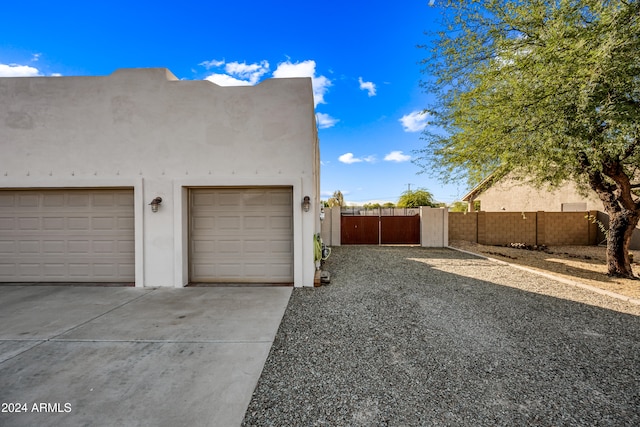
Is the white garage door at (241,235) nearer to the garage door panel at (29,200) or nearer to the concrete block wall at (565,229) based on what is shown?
the garage door panel at (29,200)

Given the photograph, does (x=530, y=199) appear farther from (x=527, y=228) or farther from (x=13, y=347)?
(x=13, y=347)

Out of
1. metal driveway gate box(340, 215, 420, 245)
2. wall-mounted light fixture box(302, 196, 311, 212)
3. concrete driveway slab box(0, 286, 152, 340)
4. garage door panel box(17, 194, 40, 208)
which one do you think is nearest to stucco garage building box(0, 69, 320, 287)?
wall-mounted light fixture box(302, 196, 311, 212)

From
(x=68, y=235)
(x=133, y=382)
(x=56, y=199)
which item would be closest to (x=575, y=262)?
(x=133, y=382)

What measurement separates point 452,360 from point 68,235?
794 cm

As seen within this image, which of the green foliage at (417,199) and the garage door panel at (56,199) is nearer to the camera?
the garage door panel at (56,199)

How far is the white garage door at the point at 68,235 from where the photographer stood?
6191mm

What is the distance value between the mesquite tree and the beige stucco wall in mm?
6263

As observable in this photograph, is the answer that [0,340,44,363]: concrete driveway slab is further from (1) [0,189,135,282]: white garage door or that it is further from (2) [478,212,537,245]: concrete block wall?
(2) [478,212,537,245]: concrete block wall

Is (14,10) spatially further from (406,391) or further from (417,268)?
(417,268)

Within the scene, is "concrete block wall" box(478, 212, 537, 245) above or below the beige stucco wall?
below

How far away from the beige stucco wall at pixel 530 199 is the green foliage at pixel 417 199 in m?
11.9

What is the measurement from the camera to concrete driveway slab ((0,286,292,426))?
2.22 metres

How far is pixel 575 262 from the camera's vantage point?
30.2ft

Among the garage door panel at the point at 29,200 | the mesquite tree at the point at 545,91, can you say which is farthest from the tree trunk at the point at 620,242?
the garage door panel at the point at 29,200
